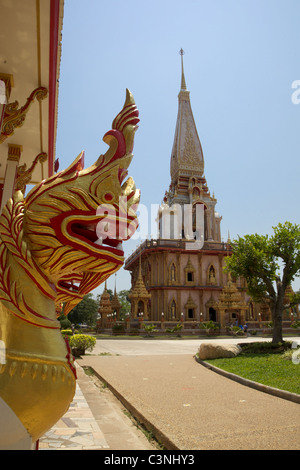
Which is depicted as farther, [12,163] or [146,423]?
[12,163]

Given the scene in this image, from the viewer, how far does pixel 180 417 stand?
16.2 feet

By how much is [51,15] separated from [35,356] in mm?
3717

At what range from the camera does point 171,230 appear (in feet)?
120

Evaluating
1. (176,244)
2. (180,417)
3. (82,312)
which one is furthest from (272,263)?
(82,312)

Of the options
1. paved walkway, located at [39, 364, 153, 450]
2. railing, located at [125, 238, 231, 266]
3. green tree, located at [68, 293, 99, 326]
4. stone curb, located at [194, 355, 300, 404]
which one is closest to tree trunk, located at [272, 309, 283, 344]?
stone curb, located at [194, 355, 300, 404]

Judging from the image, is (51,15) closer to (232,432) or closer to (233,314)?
(232,432)

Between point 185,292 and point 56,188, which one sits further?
point 185,292

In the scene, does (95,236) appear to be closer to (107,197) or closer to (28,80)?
(107,197)

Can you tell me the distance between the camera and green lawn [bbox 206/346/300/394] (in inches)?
283

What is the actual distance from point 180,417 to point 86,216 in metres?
4.52

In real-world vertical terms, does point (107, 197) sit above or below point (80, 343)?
above

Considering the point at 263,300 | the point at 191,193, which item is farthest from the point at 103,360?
the point at 191,193

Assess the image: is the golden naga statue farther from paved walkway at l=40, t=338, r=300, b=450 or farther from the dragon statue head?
paved walkway at l=40, t=338, r=300, b=450

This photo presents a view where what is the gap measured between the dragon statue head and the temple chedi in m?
28.4
